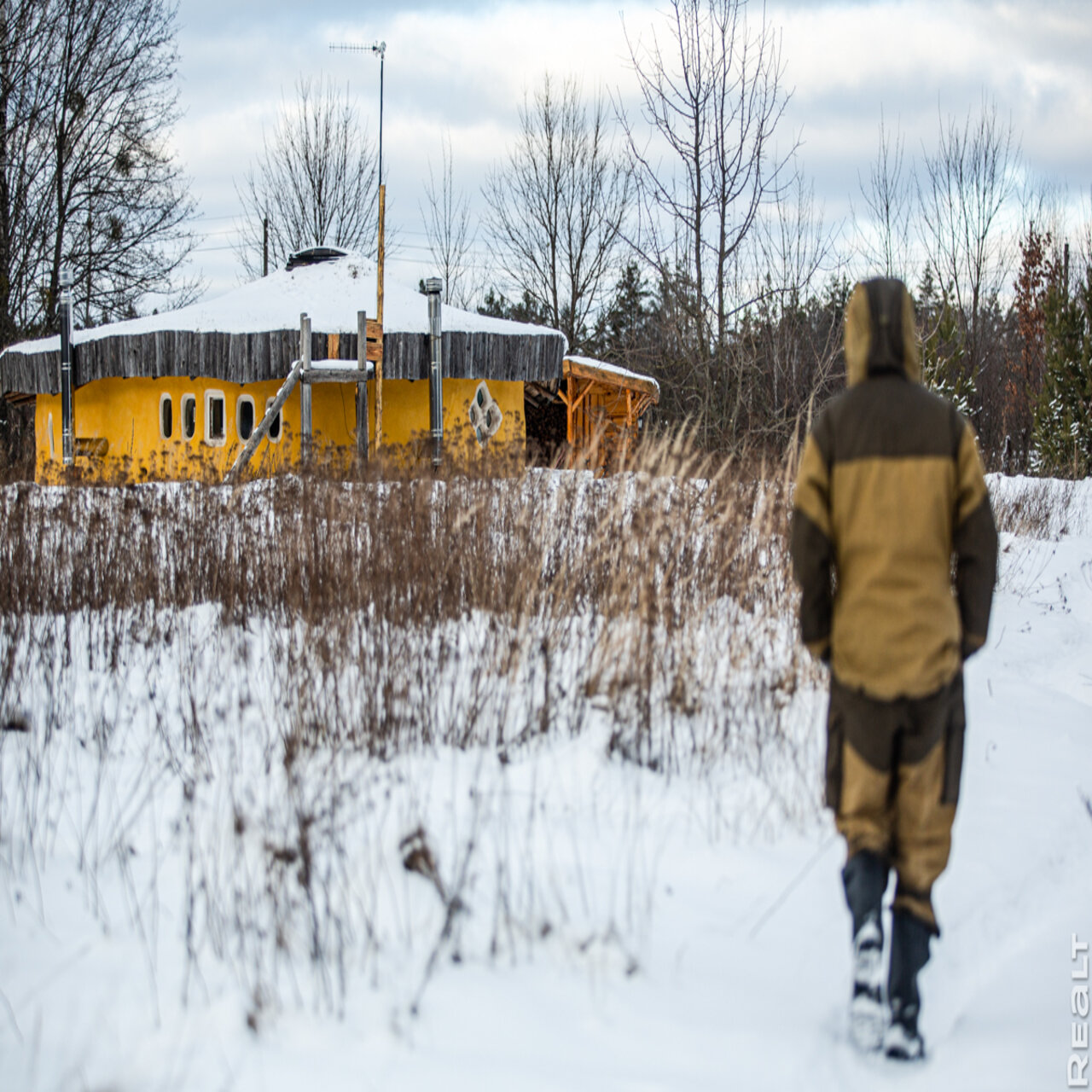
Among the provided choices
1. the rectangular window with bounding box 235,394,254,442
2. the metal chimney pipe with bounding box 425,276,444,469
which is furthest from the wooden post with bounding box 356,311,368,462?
the rectangular window with bounding box 235,394,254,442

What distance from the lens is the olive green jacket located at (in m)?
2.20

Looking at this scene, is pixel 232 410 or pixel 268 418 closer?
pixel 268 418

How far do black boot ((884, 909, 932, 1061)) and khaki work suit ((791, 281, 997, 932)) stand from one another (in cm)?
3

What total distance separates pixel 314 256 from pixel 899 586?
17.6 metres

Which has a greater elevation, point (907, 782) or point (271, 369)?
point (271, 369)

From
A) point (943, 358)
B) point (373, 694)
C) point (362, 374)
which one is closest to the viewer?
point (373, 694)

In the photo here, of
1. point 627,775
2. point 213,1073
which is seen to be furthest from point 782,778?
point 213,1073

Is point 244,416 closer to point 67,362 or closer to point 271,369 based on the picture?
point 271,369

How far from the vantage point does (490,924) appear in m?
2.71

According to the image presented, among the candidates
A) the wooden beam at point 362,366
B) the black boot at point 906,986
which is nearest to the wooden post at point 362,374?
the wooden beam at point 362,366

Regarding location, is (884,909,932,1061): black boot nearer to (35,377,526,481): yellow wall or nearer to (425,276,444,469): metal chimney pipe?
(425,276,444,469): metal chimney pipe

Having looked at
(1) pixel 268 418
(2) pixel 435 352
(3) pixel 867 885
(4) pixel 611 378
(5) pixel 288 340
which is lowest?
(3) pixel 867 885

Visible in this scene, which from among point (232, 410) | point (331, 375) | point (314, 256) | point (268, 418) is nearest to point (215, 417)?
point (232, 410)

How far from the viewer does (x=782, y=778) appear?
12.0 ft
